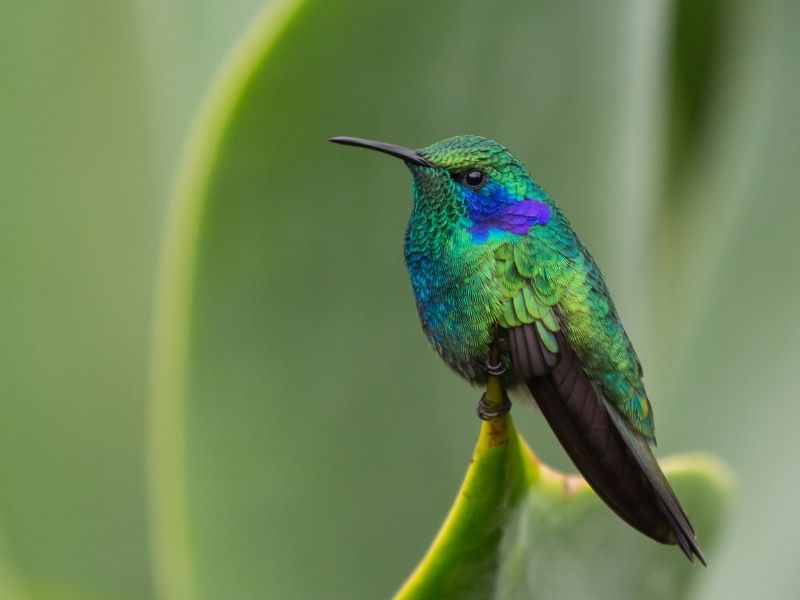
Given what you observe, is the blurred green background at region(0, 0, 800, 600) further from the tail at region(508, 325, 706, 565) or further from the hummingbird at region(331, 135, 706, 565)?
the tail at region(508, 325, 706, 565)

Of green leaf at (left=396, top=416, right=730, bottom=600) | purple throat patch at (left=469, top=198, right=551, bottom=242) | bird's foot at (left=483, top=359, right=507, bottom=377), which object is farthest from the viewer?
purple throat patch at (left=469, top=198, right=551, bottom=242)

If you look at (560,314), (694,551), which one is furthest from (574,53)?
(694,551)

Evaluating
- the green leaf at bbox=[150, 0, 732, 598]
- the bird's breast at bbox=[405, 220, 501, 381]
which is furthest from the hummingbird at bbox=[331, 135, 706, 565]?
the green leaf at bbox=[150, 0, 732, 598]

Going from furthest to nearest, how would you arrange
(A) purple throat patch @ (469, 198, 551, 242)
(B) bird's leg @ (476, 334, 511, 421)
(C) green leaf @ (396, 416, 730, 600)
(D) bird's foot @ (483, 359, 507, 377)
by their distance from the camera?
(A) purple throat patch @ (469, 198, 551, 242) → (D) bird's foot @ (483, 359, 507, 377) → (B) bird's leg @ (476, 334, 511, 421) → (C) green leaf @ (396, 416, 730, 600)

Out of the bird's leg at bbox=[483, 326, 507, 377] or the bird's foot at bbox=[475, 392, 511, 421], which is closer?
the bird's foot at bbox=[475, 392, 511, 421]

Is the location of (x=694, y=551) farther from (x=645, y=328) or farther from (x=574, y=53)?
(x=645, y=328)

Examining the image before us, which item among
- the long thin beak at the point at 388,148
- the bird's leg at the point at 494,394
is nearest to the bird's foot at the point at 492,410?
the bird's leg at the point at 494,394
